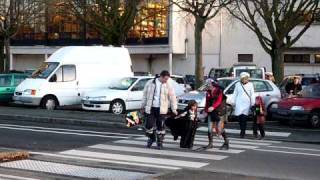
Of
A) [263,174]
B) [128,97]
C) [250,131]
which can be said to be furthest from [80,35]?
[263,174]

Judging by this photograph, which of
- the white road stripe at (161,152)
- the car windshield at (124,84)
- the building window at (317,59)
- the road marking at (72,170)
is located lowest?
the road marking at (72,170)

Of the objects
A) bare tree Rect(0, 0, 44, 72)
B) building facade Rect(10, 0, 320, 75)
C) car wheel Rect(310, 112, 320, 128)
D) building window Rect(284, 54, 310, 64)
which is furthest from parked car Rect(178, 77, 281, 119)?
building window Rect(284, 54, 310, 64)

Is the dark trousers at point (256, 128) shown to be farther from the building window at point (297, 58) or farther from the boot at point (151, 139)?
the building window at point (297, 58)

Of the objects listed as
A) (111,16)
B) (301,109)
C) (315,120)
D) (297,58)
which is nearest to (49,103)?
(301,109)

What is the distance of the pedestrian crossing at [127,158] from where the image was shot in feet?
34.2

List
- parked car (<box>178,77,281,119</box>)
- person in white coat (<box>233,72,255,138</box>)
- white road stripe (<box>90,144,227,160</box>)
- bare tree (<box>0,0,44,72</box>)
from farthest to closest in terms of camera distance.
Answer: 1. bare tree (<box>0,0,44,72</box>)
2. parked car (<box>178,77,281,119</box>)
3. person in white coat (<box>233,72,255,138</box>)
4. white road stripe (<box>90,144,227,160</box>)

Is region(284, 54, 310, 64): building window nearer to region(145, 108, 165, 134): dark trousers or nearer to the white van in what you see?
the white van

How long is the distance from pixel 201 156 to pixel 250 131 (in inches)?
221

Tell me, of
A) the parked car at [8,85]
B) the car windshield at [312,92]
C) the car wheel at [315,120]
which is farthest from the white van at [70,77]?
the car wheel at [315,120]

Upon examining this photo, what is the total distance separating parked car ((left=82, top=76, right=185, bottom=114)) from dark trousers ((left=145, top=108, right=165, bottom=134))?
32.5 ft

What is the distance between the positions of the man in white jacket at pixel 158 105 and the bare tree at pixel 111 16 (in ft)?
68.7

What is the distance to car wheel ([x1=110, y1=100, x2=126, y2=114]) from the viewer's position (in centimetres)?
2303

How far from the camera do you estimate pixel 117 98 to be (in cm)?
2317

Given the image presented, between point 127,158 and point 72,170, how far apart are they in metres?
1.69
